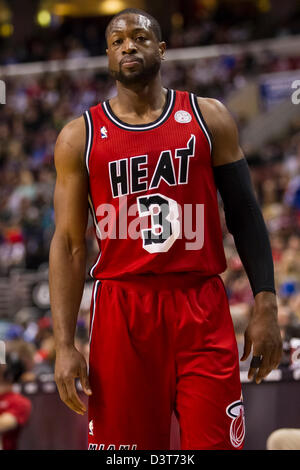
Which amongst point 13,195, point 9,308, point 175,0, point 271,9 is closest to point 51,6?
point 175,0

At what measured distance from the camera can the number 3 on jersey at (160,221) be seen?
105 inches

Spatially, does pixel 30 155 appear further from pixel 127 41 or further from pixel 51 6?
pixel 127 41

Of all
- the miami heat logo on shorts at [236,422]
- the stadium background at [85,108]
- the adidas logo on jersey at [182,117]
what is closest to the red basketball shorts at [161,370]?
the miami heat logo on shorts at [236,422]

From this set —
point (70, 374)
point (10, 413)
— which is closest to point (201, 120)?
point (70, 374)

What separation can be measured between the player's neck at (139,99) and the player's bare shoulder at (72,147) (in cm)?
18

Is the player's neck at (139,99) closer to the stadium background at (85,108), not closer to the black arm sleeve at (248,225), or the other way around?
the black arm sleeve at (248,225)

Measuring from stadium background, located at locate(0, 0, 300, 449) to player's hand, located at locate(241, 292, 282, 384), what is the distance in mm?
864

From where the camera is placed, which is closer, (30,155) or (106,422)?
(106,422)

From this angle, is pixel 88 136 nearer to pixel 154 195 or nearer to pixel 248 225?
pixel 154 195

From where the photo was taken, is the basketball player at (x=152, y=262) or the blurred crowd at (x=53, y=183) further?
the blurred crowd at (x=53, y=183)

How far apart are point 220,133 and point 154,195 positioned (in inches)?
13.2

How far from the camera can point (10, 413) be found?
4.23 metres

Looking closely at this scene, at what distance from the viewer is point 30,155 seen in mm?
14164

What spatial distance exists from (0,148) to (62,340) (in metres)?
12.4
